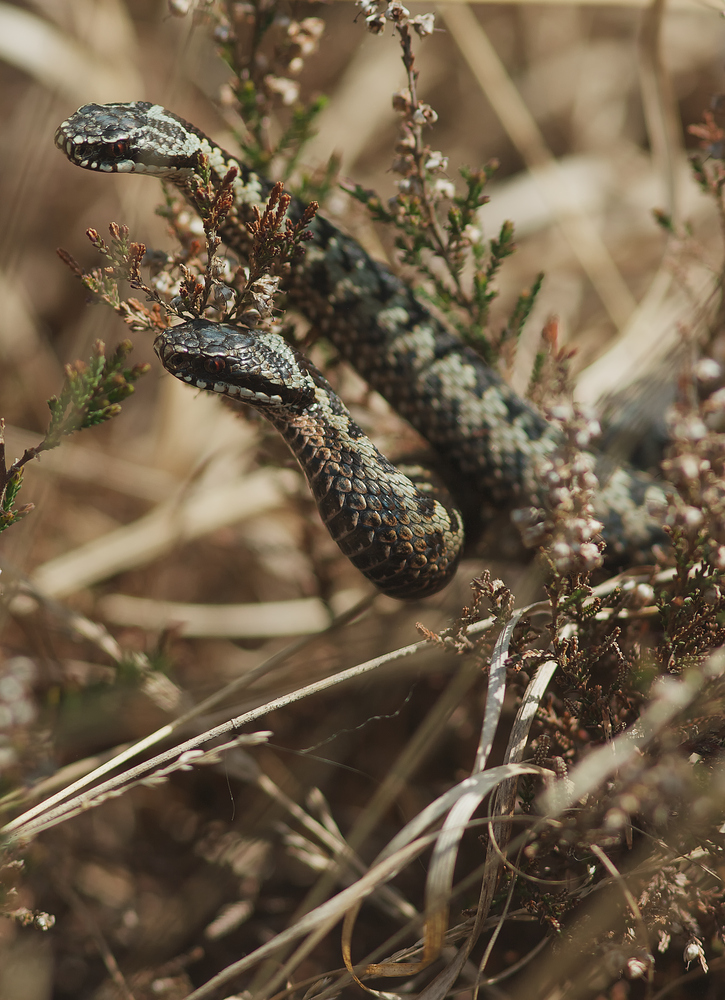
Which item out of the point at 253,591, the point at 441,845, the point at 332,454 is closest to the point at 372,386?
the point at 332,454

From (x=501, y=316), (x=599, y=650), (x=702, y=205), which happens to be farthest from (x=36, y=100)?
(x=599, y=650)

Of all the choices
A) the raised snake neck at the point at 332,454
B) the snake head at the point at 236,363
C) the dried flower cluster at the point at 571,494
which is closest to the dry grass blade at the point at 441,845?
the dried flower cluster at the point at 571,494

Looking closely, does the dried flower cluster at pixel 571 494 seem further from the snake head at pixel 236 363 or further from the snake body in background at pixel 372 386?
the snake head at pixel 236 363

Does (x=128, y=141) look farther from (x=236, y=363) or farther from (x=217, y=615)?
(x=217, y=615)

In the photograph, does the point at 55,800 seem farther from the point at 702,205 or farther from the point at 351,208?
the point at 702,205

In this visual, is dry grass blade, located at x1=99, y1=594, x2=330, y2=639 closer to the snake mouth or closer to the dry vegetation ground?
the dry vegetation ground
